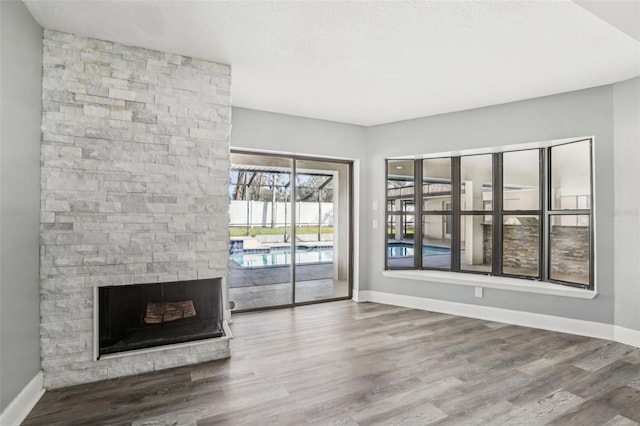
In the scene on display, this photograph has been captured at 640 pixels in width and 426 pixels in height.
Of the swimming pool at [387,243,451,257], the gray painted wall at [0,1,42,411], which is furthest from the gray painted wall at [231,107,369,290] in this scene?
the gray painted wall at [0,1,42,411]

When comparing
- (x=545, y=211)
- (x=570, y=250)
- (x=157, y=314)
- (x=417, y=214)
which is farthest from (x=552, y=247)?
(x=157, y=314)

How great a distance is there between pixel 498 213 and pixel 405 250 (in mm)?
1380

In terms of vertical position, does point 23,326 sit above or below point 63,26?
below

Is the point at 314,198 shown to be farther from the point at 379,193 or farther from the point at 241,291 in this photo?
the point at 241,291

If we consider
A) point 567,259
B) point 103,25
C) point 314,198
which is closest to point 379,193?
point 314,198

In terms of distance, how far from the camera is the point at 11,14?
2.05m

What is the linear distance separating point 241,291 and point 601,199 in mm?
4793

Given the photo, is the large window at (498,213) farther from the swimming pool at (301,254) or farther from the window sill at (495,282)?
the window sill at (495,282)

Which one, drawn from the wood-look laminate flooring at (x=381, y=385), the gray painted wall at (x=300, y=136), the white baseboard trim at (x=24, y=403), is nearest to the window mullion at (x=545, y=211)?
the wood-look laminate flooring at (x=381, y=385)

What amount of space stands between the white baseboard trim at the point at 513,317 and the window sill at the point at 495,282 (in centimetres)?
29

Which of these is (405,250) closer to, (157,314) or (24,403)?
(157,314)

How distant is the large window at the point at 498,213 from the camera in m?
3.86

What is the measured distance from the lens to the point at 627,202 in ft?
11.0

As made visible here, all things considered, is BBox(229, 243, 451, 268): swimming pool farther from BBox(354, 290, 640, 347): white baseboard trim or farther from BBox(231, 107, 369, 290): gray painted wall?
BBox(354, 290, 640, 347): white baseboard trim
